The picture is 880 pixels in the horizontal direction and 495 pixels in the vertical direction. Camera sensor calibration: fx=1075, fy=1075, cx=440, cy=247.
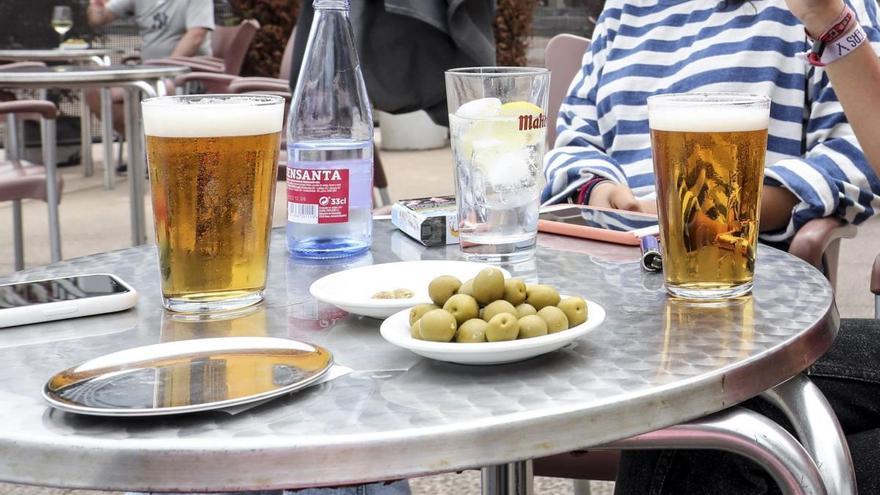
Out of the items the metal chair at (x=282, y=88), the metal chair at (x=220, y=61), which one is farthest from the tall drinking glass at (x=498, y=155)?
the metal chair at (x=220, y=61)

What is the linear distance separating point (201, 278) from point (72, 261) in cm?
29

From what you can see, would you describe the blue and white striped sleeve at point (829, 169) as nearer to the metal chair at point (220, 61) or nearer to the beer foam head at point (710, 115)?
the beer foam head at point (710, 115)

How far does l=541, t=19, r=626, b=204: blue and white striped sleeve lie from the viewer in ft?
5.97

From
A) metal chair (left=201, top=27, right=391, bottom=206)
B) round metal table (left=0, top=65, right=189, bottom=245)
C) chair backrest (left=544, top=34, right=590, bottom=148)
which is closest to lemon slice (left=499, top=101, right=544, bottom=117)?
chair backrest (left=544, top=34, right=590, bottom=148)

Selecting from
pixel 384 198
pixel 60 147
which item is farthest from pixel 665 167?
pixel 60 147

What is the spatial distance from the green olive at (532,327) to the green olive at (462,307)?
4 cm

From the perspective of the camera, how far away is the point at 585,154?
1888 mm

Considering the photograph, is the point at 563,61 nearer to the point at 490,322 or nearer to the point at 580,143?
the point at 580,143

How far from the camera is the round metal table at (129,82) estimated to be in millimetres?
3697

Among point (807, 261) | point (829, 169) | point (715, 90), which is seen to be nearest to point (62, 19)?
point (715, 90)

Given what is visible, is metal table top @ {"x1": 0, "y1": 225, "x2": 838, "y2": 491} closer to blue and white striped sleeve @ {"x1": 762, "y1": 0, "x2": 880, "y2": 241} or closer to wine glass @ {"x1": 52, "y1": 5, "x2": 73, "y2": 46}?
blue and white striped sleeve @ {"x1": 762, "y1": 0, "x2": 880, "y2": 241}

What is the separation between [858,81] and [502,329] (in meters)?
0.99

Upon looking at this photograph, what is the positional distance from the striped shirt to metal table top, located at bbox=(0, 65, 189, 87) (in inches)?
88.7

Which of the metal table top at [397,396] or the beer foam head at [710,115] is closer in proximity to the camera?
the metal table top at [397,396]
